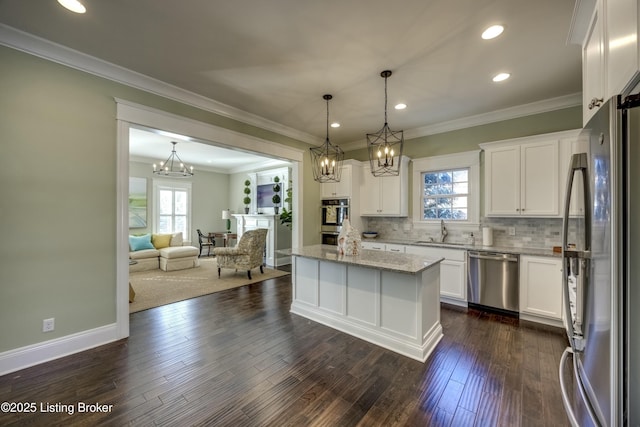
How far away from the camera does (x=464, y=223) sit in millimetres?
4285

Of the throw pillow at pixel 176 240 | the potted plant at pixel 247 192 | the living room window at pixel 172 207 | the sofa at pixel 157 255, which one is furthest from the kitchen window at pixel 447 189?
the living room window at pixel 172 207

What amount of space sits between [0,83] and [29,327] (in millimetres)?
2159

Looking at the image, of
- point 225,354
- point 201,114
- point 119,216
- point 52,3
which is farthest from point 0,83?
point 225,354

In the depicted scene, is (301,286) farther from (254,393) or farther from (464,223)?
(464,223)

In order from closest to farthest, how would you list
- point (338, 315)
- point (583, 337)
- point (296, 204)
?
point (583, 337)
point (338, 315)
point (296, 204)

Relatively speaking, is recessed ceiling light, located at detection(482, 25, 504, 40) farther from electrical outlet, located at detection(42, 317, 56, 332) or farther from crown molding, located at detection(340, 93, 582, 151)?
electrical outlet, located at detection(42, 317, 56, 332)

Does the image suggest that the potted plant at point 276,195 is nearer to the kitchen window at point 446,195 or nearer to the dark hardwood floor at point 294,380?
the kitchen window at point 446,195

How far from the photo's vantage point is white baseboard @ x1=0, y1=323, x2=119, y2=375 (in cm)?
226

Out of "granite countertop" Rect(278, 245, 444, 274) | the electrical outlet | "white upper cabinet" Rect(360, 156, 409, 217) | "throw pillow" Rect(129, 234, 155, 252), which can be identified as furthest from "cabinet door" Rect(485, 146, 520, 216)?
"throw pillow" Rect(129, 234, 155, 252)

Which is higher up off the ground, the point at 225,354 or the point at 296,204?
the point at 296,204

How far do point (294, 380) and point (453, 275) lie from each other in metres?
2.81

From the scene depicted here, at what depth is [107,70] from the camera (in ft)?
8.96

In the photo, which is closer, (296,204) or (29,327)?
(29,327)

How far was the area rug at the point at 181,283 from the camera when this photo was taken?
159 inches
